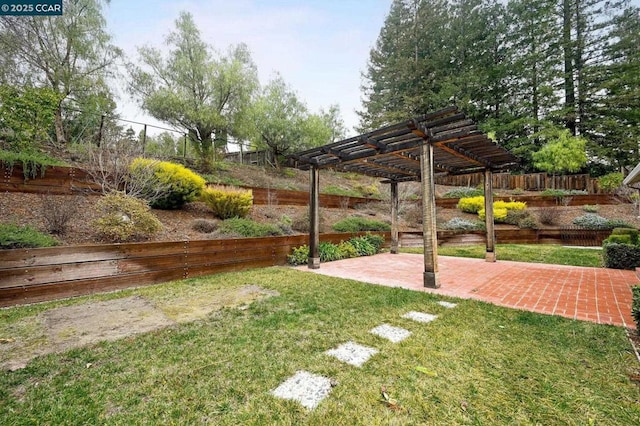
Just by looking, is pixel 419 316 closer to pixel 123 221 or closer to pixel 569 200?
pixel 123 221

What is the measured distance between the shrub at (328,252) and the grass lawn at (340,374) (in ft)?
12.3

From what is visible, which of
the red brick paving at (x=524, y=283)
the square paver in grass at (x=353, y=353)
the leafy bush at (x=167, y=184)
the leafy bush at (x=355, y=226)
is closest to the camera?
the square paver in grass at (x=353, y=353)

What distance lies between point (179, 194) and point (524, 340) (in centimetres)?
713

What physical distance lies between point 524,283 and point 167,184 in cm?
774

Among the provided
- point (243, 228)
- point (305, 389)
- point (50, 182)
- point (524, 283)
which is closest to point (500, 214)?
point (524, 283)

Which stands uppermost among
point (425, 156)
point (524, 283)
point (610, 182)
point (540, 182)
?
point (540, 182)

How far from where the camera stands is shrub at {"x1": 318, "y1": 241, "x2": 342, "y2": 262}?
6.86 meters

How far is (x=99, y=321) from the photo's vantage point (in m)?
2.91

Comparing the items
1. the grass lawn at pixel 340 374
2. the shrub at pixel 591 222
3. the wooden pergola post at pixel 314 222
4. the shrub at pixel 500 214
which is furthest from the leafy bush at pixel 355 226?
the shrub at pixel 591 222

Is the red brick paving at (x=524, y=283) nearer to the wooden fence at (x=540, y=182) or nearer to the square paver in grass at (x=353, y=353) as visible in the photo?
the square paver in grass at (x=353, y=353)

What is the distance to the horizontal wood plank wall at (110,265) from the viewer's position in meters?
3.36

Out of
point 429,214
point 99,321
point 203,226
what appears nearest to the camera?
point 99,321

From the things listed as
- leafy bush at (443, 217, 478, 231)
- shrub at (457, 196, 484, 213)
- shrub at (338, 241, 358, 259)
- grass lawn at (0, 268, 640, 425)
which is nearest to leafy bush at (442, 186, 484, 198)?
shrub at (457, 196, 484, 213)

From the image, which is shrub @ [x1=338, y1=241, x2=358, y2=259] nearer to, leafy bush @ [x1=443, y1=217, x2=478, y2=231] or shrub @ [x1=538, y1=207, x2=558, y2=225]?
leafy bush @ [x1=443, y1=217, x2=478, y2=231]
